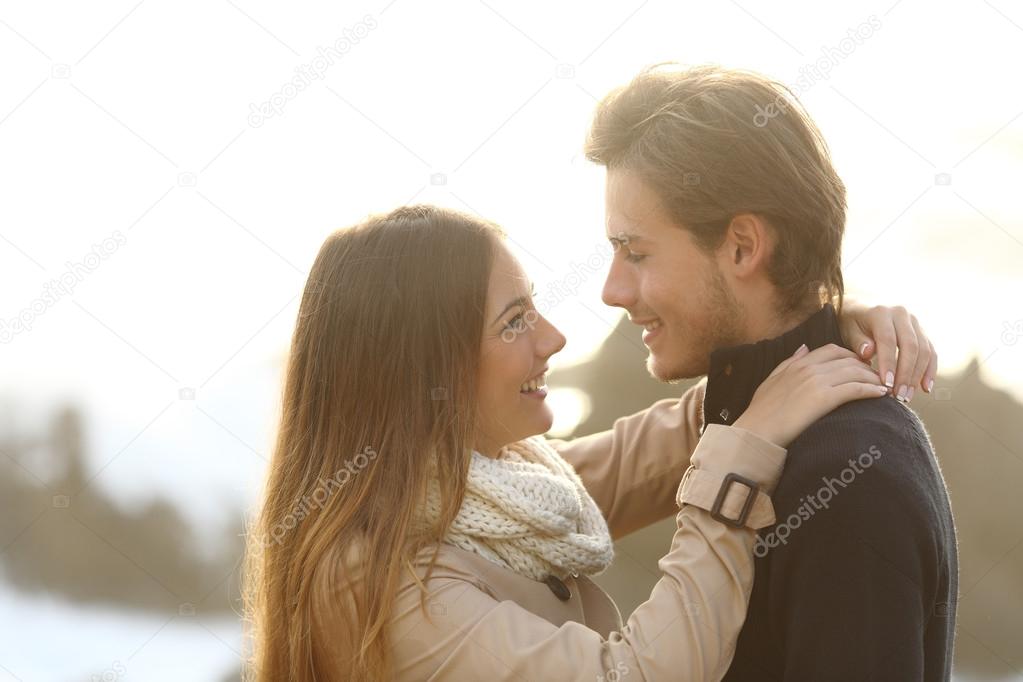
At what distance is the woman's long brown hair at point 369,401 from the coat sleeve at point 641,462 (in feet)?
2.00

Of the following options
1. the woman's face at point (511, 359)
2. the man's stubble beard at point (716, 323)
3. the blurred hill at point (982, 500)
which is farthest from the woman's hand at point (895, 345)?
the blurred hill at point (982, 500)

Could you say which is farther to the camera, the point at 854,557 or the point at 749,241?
the point at 749,241

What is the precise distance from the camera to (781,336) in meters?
1.92

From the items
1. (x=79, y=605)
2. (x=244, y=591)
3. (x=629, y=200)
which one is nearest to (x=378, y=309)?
(x=629, y=200)

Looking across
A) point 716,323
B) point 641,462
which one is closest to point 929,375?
point 716,323

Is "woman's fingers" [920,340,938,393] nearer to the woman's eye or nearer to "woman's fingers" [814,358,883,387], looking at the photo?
"woman's fingers" [814,358,883,387]

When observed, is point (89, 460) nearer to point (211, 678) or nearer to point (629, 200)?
point (211, 678)

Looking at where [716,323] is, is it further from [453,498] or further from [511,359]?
[453,498]

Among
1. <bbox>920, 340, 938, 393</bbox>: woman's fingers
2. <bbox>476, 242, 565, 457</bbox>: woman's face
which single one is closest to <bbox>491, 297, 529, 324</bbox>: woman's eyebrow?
<bbox>476, 242, 565, 457</bbox>: woman's face

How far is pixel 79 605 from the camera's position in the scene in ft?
12.0

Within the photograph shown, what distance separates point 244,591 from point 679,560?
934 mm

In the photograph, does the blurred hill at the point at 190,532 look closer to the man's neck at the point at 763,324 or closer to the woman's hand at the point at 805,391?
the man's neck at the point at 763,324

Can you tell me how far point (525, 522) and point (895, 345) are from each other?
0.73 metres

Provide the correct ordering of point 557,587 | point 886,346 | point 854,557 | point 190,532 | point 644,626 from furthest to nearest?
point 190,532, point 557,587, point 886,346, point 644,626, point 854,557
